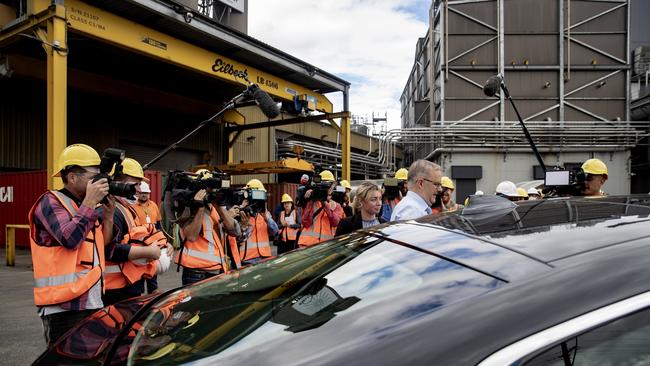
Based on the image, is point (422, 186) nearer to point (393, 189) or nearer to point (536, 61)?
point (393, 189)

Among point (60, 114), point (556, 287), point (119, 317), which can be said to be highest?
point (60, 114)

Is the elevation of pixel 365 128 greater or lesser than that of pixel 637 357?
greater

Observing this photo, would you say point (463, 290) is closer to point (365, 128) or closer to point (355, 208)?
point (355, 208)

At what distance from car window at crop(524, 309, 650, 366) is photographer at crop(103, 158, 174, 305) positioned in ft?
10.1

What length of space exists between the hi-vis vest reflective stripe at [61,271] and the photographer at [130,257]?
1.74 ft

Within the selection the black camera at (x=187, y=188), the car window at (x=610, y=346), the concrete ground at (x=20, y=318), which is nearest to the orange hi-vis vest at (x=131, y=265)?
the black camera at (x=187, y=188)

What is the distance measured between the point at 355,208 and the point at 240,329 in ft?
12.9

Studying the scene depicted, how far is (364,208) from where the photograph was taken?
490 centimetres

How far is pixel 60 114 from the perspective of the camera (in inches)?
315

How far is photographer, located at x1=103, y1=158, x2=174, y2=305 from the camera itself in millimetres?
3402

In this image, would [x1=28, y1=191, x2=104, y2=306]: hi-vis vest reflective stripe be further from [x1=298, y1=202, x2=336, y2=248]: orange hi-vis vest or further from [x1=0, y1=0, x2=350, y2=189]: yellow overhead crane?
[x1=0, y1=0, x2=350, y2=189]: yellow overhead crane

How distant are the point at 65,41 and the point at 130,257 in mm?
6320

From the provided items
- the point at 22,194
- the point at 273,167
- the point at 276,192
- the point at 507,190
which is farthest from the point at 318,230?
the point at 276,192

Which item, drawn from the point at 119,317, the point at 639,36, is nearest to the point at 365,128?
the point at 639,36
